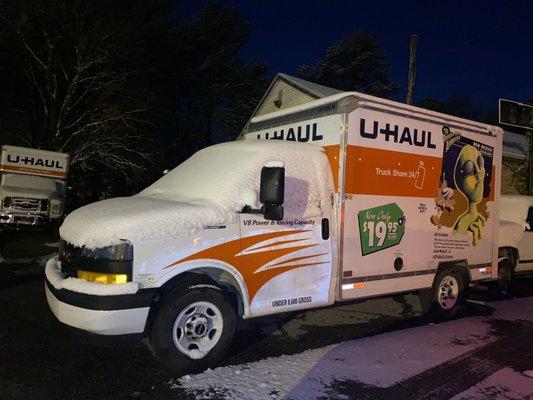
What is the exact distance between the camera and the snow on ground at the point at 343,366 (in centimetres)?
420

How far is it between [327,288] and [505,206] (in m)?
6.89

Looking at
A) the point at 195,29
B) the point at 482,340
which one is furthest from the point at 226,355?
the point at 195,29

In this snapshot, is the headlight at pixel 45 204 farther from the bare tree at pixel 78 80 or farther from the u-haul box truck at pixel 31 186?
the bare tree at pixel 78 80

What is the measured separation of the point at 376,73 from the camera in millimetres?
42531

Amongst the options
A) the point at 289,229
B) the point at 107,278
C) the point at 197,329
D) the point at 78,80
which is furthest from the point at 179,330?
the point at 78,80

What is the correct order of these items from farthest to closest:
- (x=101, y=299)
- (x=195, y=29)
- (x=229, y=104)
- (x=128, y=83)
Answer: (x=229, y=104), (x=195, y=29), (x=128, y=83), (x=101, y=299)

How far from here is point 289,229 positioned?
516cm

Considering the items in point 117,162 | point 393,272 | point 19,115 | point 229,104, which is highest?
point 229,104

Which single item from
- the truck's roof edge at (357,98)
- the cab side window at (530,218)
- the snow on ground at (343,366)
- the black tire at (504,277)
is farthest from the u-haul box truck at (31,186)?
the cab side window at (530,218)

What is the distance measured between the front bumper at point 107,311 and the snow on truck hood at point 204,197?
466 mm

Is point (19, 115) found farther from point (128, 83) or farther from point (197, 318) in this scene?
point (197, 318)

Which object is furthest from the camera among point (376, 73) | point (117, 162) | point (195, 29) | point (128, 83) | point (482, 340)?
point (376, 73)

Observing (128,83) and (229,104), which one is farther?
(229,104)

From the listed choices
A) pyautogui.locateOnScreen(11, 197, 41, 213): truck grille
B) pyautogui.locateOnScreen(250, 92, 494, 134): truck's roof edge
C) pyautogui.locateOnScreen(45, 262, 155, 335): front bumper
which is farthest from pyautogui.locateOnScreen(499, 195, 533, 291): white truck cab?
pyautogui.locateOnScreen(11, 197, 41, 213): truck grille
